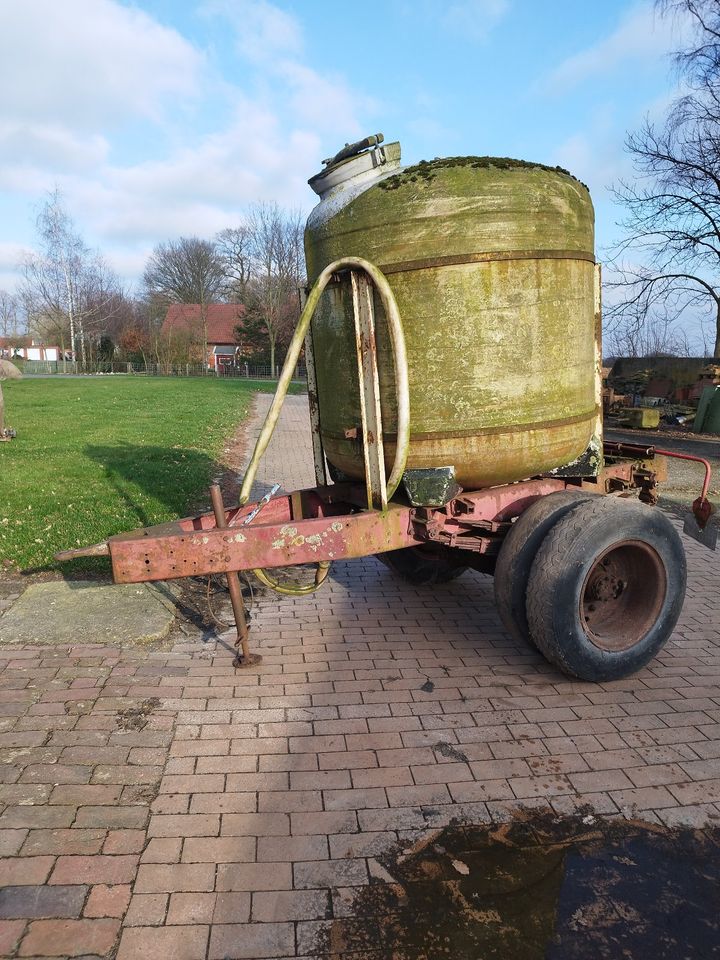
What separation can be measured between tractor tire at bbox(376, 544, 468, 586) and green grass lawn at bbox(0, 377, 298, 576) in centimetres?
235

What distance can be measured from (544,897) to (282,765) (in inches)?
49.0

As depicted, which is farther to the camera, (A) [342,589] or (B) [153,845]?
(A) [342,589]

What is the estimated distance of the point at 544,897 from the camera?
2445mm

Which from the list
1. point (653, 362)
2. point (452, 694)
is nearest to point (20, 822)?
point (452, 694)

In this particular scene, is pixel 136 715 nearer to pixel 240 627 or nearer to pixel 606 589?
pixel 240 627

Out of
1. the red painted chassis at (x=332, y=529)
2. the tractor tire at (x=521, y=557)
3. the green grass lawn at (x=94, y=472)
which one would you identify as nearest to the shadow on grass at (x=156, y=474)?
the green grass lawn at (x=94, y=472)

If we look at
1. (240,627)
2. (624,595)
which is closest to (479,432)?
(624,595)

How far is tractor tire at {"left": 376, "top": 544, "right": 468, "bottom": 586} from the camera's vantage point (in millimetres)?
5344

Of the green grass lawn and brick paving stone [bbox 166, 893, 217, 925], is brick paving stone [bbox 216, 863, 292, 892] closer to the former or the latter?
brick paving stone [bbox 166, 893, 217, 925]

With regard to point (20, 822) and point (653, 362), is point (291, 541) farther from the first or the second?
point (653, 362)

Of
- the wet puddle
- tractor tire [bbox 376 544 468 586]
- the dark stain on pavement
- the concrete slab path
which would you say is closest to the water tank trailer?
the dark stain on pavement

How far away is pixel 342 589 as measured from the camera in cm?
554

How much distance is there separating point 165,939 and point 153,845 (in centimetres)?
Result: 44

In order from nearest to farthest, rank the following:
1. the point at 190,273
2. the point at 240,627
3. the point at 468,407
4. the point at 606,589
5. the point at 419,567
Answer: the point at 468,407, the point at 240,627, the point at 606,589, the point at 419,567, the point at 190,273
